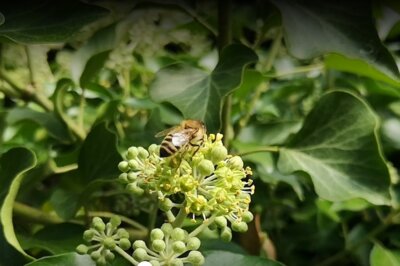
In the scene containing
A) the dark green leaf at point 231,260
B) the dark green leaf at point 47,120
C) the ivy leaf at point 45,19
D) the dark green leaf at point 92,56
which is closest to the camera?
the dark green leaf at point 231,260

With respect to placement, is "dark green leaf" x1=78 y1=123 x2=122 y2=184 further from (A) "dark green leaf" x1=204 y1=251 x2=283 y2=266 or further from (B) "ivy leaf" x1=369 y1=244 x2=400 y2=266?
(B) "ivy leaf" x1=369 y1=244 x2=400 y2=266

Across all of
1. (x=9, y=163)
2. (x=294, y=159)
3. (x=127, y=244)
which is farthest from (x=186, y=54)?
(x=127, y=244)

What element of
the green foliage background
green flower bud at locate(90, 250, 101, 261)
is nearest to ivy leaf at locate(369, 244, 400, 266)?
the green foliage background

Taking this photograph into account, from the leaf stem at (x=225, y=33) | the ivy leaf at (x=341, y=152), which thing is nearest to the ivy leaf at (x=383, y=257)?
the ivy leaf at (x=341, y=152)

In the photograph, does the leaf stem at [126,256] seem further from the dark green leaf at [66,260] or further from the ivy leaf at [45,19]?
the ivy leaf at [45,19]

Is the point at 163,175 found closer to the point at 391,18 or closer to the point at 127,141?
the point at 127,141

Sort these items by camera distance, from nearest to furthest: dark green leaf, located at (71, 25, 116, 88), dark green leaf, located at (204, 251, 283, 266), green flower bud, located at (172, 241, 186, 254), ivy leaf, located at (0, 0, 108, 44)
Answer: green flower bud, located at (172, 241, 186, 254), dark green leaf, located at (204, 251, 283, 266), ivy leaf, located at (0, 0, 108, 44), dark green leaf, located at (71, 25, 116, 88)
